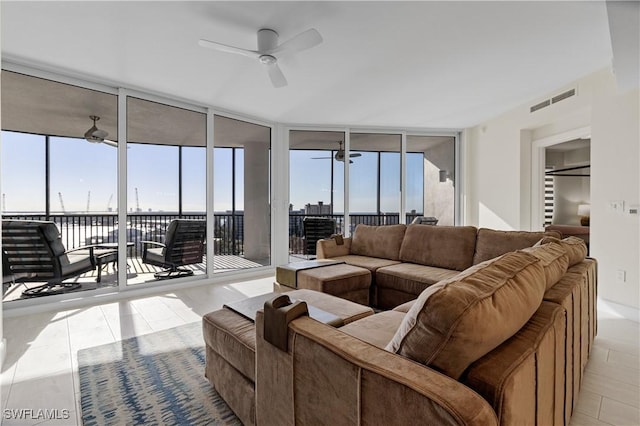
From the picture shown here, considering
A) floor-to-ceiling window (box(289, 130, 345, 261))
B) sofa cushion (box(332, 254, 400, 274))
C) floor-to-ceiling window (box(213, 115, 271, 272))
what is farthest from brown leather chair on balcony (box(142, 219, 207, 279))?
sofa cushion (box(332, 254, 400, 274))

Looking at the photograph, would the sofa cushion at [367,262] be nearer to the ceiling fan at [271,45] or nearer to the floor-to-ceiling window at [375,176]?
the floor-to-ceiling window at [375,176]

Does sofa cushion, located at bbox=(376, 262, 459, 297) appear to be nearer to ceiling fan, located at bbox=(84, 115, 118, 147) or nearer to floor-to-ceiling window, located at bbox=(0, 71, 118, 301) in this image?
floor-to-ceiling window, located at bbox=(0, 71, 118, 301)

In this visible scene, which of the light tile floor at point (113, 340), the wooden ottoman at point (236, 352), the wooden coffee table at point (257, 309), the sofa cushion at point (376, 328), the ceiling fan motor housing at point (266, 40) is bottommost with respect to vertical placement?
the light tile floor at point (113, 340)

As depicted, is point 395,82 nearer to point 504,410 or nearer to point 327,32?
point 327,32

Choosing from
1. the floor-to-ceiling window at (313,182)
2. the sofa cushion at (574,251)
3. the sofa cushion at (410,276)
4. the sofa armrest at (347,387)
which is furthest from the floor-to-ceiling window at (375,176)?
the sofa armrest at (347,387)

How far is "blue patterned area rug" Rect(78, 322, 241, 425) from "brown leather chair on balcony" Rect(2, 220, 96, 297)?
64.1 inches

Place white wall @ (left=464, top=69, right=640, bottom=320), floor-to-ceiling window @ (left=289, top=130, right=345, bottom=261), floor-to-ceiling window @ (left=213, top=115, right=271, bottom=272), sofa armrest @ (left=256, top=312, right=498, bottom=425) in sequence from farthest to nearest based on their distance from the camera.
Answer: floor-to-ceiling window @ (left=289, top=130, right=345, bottom=261) → floor-to-ceiling window @ (left=213, top=115, right=271, bottom=272) → white wall @ (left=464, top=69, right=640, bottom=320) → sofa armrest @ (left=256, top=312, right=498, bottom=425)

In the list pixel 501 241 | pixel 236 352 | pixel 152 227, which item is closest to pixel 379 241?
pixel 501 241

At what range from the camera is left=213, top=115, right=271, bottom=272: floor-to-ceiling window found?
492cm

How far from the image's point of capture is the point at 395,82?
368cm

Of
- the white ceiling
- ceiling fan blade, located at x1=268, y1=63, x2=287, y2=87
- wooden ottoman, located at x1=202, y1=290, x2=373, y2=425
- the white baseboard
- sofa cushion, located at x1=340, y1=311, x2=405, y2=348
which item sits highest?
the white ceiling

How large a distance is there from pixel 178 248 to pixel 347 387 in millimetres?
4021

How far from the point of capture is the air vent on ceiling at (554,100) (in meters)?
3.80

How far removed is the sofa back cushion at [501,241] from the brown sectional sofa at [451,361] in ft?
4.92
